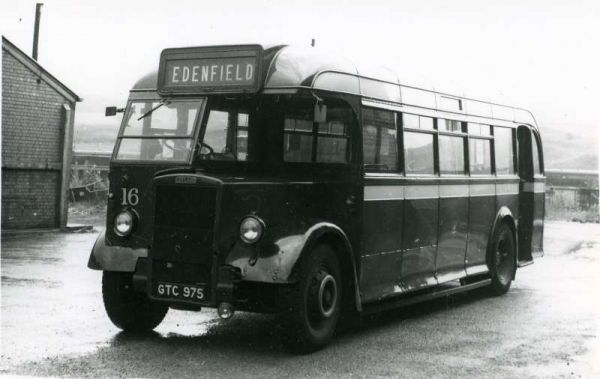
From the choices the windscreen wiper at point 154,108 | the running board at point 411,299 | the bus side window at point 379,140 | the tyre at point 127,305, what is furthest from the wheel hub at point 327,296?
the windscreen wiper at point 154,108

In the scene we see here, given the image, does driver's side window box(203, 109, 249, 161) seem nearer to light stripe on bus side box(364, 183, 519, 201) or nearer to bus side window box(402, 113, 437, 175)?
light stripe on bus side box(364, 183, 519, 201)

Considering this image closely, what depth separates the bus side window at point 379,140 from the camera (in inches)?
335

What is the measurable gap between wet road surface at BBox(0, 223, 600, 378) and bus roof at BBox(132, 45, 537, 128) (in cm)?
236

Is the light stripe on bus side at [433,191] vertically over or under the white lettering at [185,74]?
under

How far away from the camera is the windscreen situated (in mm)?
7863

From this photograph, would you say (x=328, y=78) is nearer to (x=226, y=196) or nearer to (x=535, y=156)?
(x=226, y=196)

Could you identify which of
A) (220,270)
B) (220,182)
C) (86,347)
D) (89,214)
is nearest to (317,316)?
(220,270)

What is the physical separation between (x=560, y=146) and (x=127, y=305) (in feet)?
229

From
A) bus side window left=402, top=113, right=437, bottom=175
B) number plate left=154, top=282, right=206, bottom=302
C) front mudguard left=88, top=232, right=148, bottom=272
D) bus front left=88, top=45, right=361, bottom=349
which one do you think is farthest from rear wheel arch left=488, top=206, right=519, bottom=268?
front mudguard left=88, top=232, right=148, bottom=272

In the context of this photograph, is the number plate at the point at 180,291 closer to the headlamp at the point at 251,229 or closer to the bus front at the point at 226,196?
the bus front at the point at 226,196

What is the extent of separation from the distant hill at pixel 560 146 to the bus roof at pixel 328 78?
59979 mm

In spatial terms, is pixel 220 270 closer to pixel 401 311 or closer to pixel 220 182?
pixel 220 182

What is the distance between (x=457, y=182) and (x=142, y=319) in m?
4.32

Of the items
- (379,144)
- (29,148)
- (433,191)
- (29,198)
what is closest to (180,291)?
(379,144)
